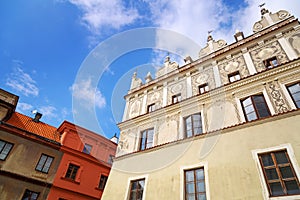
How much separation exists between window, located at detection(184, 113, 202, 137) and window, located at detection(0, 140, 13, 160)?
1309 centimetres

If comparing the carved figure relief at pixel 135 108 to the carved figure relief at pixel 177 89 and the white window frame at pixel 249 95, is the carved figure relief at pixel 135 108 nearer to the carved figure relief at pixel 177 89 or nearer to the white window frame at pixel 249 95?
the carved figure relief at pixel 177 89

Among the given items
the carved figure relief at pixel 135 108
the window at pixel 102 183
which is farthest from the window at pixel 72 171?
the carved figure relief at pixel 135 108

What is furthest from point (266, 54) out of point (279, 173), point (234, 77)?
point (279, 173)

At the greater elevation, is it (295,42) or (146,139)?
(295,42)

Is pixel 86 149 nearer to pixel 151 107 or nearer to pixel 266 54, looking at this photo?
pixel 151 107

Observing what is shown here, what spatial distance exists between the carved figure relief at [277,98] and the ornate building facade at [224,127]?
0.03m

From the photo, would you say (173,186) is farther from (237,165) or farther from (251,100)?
(251,100)

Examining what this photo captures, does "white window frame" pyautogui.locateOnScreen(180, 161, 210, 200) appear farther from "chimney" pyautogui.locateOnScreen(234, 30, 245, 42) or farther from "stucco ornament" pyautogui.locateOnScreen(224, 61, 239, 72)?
"chimney" pyautogui.locateOnScreen(234, 30, 245, 42)

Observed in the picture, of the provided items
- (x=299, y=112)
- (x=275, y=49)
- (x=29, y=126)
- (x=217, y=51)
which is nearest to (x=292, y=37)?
(x=275, y=49)

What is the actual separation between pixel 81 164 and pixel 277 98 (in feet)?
50.7

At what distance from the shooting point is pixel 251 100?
8.74m

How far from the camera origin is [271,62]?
30.9ft

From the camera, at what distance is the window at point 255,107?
8109mm

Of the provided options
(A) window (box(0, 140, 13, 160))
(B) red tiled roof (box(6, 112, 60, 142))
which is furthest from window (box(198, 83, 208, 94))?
(A) window (box(0, 140, 13, 160))
